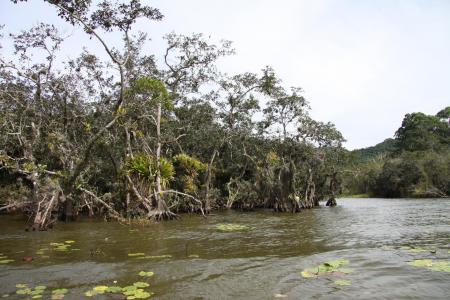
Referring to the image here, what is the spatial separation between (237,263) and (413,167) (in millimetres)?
48246

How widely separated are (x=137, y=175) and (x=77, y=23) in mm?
8527

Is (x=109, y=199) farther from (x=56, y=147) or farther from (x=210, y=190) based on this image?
Answer: (x=210, y=190)

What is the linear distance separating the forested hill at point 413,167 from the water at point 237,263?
27165 millimetres

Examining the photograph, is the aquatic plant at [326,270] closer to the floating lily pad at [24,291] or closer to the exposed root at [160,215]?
the floating lily pad at [24,291]

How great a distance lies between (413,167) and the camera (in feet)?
167

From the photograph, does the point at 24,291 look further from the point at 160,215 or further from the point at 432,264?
the point at 160,215

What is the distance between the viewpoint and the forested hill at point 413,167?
4719 cm

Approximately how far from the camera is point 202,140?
100 ft

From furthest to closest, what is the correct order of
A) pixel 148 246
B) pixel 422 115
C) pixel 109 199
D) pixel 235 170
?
pixel 422 115, pixel 235 170, pixel 109 199, pixel 148 246

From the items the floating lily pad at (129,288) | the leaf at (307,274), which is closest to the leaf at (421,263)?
the leaf at (307,274)

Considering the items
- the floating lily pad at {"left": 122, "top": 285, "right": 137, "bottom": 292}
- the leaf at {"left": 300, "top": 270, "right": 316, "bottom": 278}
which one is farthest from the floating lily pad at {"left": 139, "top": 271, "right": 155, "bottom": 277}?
the leaf at {"left": 300, "top": 270, "right": 316, "bottom": 278}

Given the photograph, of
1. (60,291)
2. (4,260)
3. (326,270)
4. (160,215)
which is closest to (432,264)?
(326,270)

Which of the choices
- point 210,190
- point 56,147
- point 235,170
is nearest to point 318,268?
point 56,147

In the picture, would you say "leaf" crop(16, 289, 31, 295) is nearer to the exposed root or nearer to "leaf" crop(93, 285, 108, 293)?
"leaf" crop(93, 285, 108, 293)
